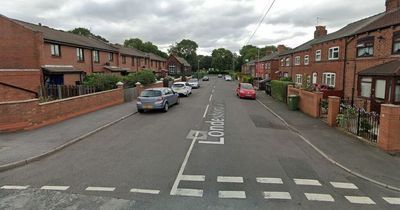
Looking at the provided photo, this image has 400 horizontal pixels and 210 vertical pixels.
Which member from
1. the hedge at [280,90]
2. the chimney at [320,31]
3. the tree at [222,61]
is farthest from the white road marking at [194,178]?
the tree at [222,61]

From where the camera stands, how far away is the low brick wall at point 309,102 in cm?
1535

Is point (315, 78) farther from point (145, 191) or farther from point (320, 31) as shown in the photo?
point (145, 191)

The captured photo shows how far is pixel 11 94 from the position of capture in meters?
16.3

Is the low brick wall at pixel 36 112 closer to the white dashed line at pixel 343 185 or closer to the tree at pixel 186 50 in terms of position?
the white dashed line at pixel 343 185

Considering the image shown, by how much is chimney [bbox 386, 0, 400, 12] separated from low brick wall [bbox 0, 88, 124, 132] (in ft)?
68.0

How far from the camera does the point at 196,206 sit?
476cm

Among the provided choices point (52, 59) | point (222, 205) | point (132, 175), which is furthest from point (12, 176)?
point (52, 59)

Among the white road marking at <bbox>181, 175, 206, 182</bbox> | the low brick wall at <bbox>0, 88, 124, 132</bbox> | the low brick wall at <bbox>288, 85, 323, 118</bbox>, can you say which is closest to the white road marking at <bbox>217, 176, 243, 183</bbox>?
the white road marking at <bbox>181, 175, 206, 182</bbox>

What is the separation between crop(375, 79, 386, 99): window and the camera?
14.7m

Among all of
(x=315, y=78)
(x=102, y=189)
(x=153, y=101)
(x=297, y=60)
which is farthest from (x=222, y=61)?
(x=102, y=189)

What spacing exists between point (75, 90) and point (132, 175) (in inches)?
489

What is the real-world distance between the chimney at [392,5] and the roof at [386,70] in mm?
5691

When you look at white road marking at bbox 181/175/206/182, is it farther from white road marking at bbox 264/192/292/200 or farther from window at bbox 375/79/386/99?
window at bbox 375/79/386/99

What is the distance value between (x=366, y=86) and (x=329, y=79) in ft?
24.8
